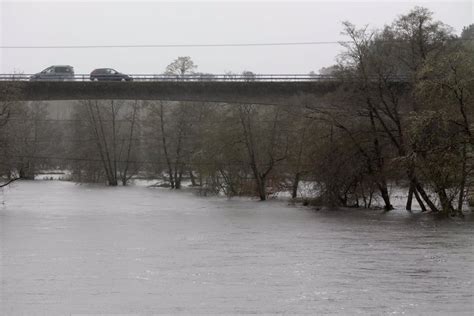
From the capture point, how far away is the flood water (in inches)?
711

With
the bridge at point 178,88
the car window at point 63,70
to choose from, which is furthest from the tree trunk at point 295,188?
the car window at point 63,70

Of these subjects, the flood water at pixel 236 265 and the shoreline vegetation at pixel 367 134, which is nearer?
the flood water at pixel 236 265

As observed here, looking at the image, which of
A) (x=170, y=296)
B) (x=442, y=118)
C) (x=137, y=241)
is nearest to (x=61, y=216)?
(x=137, y=241)

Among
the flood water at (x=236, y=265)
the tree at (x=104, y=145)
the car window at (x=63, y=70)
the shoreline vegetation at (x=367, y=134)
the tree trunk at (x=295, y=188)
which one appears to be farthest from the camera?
the tree at (x=104, y=145)

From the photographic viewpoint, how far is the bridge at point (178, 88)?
6238 cm

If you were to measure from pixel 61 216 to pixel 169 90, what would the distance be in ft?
67.7

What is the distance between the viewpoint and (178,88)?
64.1m

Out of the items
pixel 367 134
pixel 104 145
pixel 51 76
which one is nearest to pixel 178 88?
pixel 51 76

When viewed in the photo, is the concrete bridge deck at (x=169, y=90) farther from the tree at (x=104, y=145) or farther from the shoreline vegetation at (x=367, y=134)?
the tree at (x=104, y=145)

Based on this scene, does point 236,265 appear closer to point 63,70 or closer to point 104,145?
point 63,70

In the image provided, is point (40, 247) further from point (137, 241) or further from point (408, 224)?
point (408, 224)

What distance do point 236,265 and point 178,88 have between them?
40876mm

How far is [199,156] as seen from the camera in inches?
2852

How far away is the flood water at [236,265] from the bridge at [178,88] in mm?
18271
